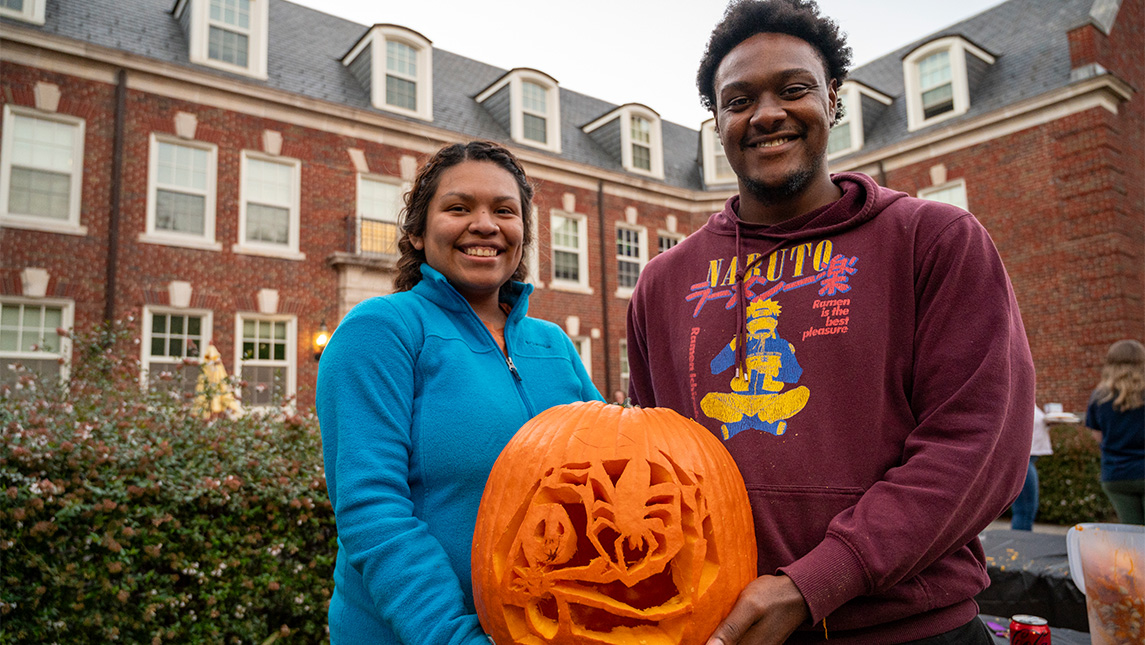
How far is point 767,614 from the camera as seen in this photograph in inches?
45.1

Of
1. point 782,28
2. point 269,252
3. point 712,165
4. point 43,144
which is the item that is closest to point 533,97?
point 712,165

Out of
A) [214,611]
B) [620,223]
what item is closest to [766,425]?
[214,611]

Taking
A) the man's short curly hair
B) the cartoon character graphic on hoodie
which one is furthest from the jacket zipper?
the man's short curly hair

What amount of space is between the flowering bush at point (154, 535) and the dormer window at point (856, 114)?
14905 millimetres

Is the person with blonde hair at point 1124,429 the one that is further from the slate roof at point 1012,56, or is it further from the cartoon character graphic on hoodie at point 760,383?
the slate roof at point 1012,56

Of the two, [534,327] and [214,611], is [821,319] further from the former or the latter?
[214,611]

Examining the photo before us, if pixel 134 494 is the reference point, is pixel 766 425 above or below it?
above

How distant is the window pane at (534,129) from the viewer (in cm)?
1494

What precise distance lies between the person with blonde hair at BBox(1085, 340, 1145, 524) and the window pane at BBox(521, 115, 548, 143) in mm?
11766

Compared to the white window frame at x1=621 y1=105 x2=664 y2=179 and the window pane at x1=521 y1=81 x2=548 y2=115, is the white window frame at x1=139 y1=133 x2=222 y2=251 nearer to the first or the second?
the window pane at x1=521 y1=81 x2=548 y2=115

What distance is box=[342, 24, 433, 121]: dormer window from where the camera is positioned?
504 inches

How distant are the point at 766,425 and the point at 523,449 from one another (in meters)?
0.52

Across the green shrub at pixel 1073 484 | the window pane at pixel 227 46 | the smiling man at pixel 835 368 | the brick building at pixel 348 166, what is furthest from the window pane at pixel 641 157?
the smiling man at pixel 835 368

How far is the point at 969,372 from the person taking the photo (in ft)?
4.07
